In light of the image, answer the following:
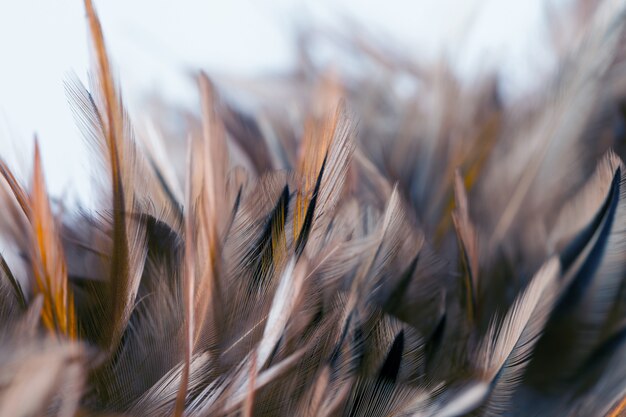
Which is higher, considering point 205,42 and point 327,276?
point 205,42

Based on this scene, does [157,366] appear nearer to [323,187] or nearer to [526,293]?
[323,187]

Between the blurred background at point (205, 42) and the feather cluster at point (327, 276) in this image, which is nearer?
the feather cluster at point (327, 276)

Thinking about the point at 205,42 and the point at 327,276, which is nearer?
the point at 327,276

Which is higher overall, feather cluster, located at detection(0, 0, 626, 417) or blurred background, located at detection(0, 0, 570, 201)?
blurred background, located at detection(0, 0, 570, 201)

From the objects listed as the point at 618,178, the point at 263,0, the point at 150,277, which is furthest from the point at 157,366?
the point at 263,0

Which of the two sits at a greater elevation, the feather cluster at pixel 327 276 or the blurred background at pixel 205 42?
the blurred background at pixel 205 42
